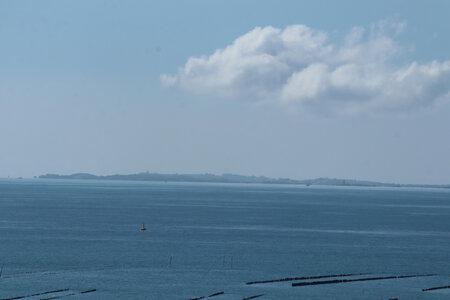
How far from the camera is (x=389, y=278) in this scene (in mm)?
87625

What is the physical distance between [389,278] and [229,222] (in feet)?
313

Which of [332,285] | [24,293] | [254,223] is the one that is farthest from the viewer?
[254,223]

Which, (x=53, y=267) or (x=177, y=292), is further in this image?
(x=53, y=267)

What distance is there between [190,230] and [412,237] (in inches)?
2032

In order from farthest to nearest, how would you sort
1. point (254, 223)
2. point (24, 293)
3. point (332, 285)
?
1. point (254, 223)
2. point (332, 285)
3. point (24, 293)

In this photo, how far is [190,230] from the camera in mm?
152875

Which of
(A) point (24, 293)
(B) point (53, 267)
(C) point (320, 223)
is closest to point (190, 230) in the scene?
(C) point (320, 223)

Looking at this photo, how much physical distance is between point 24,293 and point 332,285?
37429mm

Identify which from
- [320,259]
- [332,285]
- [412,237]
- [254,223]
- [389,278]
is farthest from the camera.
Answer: [254,223]

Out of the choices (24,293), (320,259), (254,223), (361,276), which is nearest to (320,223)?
(254,223)

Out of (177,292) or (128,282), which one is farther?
(128,282)

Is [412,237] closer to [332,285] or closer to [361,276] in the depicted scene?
[361,276]

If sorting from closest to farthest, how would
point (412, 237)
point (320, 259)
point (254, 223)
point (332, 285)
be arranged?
1. point (332, 285)
2. point (320, 259)
3. point (412, 237)
4. point (254, 223)

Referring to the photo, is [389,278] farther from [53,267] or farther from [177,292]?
[53,267]
